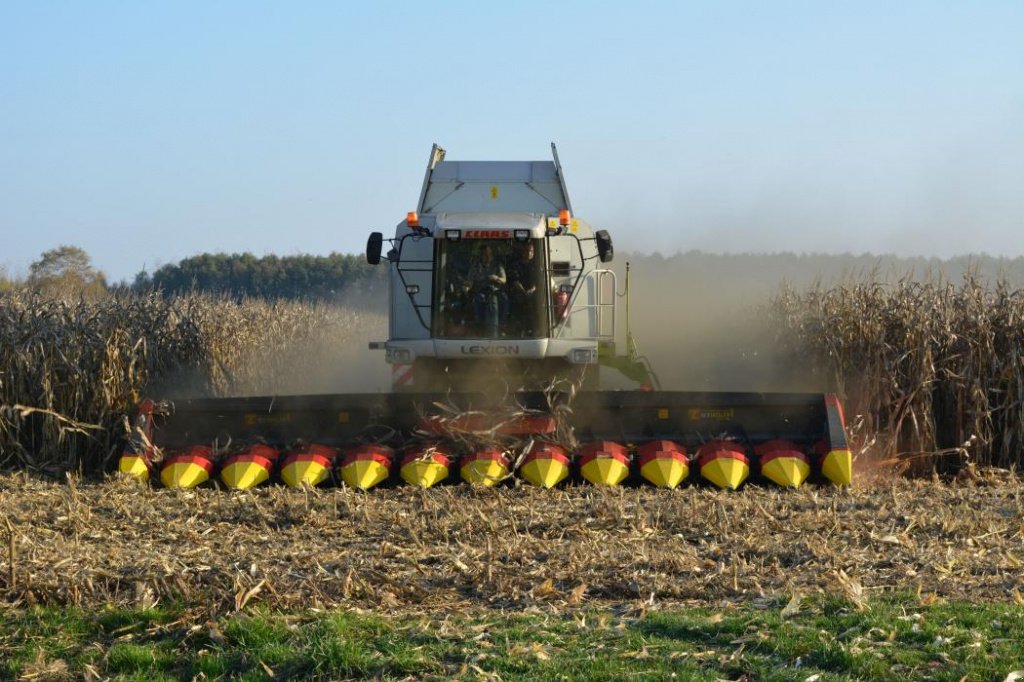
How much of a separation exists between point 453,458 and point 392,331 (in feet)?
8.60

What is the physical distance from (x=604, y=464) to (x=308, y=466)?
105 inches

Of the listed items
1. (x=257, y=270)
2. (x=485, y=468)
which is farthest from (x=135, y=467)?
(x=257, y=270)

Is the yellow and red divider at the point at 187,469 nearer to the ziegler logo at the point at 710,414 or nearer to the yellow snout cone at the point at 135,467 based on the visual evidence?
the yellow snout cone at the point at 135,467

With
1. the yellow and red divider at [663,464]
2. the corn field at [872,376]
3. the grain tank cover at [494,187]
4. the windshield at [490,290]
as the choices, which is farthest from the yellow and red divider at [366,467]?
the grain tank cover at [494,187]

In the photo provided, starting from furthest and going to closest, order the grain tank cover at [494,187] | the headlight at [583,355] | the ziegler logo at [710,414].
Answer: the grain tank cover at [494,187] → the headlight at [583,355] → the ziegler logo at [710,414]

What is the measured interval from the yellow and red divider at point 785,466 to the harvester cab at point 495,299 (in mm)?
2145

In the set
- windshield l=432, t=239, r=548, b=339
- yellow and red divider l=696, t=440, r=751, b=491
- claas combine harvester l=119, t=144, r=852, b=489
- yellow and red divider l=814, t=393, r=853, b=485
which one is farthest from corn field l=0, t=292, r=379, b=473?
yellow and red divider l=814, t=393, r=853, b=485

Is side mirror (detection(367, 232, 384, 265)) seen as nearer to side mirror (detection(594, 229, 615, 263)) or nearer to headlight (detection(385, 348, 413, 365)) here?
headlight (detection(385, 348, 413, 365))

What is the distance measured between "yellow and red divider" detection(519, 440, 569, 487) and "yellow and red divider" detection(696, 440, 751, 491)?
1.25 metres

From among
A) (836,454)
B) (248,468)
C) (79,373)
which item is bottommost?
(248,468)

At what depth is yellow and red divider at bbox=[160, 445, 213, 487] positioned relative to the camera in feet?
32.7

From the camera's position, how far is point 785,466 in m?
9.80

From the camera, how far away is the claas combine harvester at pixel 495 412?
32.5 feet

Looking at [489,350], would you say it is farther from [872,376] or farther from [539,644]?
[539,644]
